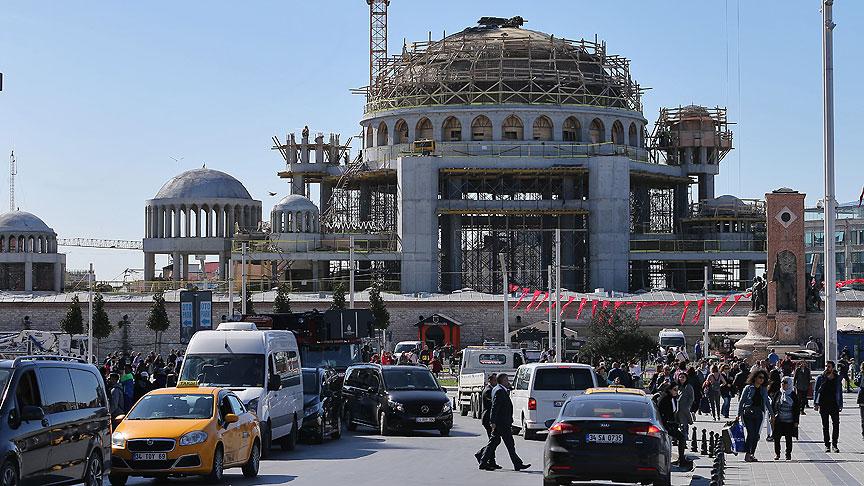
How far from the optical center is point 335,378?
3866 centimetres

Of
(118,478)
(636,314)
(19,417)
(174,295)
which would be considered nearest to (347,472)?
(118,478)

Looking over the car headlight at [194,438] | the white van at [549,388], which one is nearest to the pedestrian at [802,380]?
the white van at [549,388]

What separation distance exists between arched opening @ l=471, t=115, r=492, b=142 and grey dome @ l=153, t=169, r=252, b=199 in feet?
65.2

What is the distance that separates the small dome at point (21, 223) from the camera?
366ft

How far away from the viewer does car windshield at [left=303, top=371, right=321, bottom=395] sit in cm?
3438

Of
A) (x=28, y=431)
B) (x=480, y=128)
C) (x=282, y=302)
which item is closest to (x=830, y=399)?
(x=28, y=431)

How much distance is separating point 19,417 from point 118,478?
4731mm

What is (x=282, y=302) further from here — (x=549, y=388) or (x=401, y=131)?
(x=549, y=388)

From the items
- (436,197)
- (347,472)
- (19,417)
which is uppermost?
(436,197)

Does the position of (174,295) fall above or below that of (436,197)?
below

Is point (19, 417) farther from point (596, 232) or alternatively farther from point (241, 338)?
point (596, 232)

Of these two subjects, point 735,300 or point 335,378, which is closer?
point 335,378

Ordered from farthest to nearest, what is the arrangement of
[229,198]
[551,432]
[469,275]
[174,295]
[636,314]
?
[229,198] < [469,275] < [174,295] < [636,314] < [551,432]

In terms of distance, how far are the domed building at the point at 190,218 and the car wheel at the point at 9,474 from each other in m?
91.1
